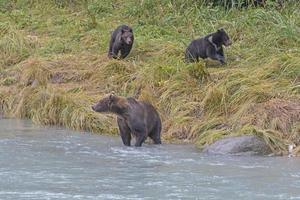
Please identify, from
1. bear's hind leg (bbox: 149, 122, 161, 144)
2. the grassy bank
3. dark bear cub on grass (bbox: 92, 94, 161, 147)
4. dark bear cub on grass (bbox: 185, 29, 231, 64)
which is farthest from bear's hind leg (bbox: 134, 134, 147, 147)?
dark bear cub on grass (bbox: 185, 29, 231, 64)

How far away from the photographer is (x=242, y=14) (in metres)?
16.1

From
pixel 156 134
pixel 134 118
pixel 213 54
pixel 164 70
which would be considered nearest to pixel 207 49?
pixel 213 54

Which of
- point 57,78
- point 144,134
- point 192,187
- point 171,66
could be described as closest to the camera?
point 192,187

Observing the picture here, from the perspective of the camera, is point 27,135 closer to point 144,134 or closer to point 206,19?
point 144,134

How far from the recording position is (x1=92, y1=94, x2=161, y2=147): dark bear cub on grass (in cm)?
1059

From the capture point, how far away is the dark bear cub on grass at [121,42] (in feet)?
47.8

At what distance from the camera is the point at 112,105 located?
35.6 feet

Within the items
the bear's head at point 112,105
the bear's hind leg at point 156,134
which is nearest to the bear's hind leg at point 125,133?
the bear's head at point 112,105

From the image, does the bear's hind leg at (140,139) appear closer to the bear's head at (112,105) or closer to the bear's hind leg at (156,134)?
the bear's hind leg at (156,134)

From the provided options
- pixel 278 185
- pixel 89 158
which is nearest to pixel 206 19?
pixel 89 158

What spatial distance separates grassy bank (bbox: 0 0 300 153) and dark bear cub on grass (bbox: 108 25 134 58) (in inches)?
6.6

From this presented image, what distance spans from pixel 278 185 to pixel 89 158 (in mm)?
2307

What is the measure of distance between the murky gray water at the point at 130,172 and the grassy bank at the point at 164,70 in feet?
3.04

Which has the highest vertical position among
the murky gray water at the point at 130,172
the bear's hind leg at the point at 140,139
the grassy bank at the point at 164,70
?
the grassy bank at the point at 164,70
